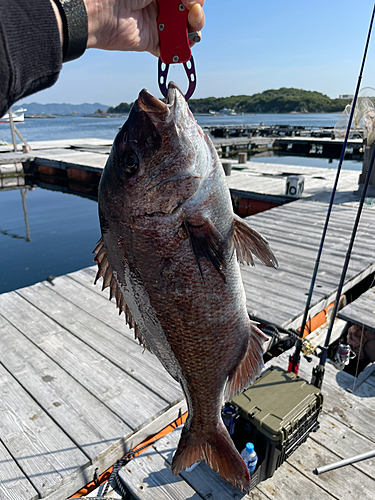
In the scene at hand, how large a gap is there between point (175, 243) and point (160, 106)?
61 centimetres

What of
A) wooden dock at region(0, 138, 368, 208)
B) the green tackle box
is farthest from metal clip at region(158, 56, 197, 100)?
wooden dock at region(0, 138, 368, 208)

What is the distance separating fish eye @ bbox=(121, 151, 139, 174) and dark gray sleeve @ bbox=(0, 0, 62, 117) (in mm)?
552

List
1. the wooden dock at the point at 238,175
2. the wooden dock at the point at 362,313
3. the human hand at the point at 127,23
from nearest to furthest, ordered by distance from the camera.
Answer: the human hand at the point at 127,23 < the wooden dock at the point at 362,313 < the wooden dock at the point at 238,175

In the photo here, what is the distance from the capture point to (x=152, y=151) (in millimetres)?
1596

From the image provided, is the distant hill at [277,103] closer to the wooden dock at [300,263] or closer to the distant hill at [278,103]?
the distant hill at [278,103]

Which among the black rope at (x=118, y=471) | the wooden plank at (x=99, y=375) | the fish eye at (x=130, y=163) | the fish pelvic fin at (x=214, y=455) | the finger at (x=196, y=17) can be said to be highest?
the finger at (x=196, y=17)

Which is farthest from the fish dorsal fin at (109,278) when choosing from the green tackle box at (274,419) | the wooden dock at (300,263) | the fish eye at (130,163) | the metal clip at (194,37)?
the wooden dock at (300,263)

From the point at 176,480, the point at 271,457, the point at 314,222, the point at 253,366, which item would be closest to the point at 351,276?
the point at 314,222

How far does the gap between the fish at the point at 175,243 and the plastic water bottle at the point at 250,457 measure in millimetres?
1348

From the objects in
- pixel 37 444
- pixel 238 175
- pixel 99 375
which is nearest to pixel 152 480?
pixel 37 444

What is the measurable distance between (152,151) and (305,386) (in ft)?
9.88

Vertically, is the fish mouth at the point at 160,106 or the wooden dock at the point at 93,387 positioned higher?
the fish mouth at the point at 160,106

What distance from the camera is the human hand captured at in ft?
4.23

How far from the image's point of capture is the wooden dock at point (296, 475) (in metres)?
3.04
